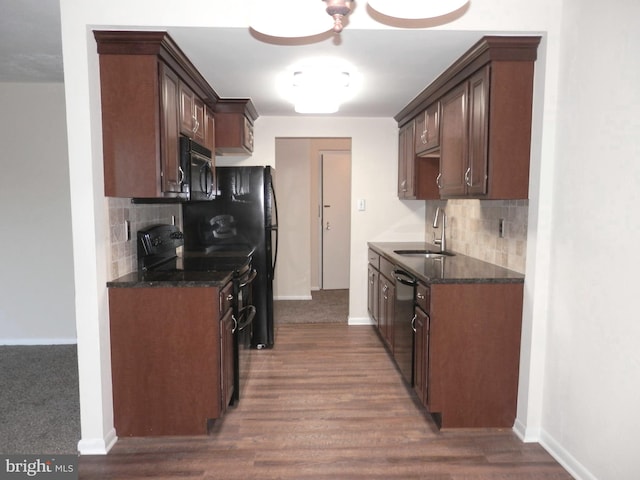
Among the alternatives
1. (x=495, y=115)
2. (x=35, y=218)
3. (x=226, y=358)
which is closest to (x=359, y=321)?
(x=226, y=358)

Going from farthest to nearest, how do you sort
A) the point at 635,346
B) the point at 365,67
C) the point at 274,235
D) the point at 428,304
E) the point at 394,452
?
the point at 274,235
the point at 365,67
the point at 428,304
the point at 394,452
the point at 635,346

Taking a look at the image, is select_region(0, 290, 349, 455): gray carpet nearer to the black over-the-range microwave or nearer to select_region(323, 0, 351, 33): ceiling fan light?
the black over-the-range microwave

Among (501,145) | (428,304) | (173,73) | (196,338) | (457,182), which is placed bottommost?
(196,338)

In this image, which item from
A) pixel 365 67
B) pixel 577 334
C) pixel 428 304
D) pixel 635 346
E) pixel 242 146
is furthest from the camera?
pixel 242 146

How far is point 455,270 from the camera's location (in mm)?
2736

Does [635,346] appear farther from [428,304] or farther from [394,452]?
[394,452]

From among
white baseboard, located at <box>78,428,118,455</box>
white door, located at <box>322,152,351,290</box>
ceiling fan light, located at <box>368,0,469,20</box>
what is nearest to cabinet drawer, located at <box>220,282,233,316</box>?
white baseboard, located at <box>78,428,118,455</box>

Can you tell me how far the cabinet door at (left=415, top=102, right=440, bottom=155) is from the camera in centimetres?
324

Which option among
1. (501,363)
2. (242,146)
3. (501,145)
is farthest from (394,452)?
(242,146)

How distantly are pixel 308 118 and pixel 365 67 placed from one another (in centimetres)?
174

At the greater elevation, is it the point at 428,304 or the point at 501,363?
the point at 428,304

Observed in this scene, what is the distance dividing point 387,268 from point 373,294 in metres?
0.75

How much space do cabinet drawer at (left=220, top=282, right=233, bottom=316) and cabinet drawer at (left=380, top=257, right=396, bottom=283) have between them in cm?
127

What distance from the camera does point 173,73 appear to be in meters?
2.54
